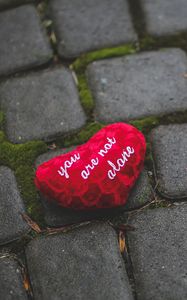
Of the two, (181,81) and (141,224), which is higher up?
(181,81)

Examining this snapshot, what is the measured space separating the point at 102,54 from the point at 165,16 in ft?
1.11

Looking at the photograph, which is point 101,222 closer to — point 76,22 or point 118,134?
point 118,134

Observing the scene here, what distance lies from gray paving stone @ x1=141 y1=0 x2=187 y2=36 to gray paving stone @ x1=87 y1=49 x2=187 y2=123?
0.12 m

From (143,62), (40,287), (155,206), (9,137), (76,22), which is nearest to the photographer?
(40,287)

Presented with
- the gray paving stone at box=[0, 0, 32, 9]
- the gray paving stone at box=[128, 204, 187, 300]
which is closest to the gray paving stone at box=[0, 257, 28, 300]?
the gray paving stone at box=[128, 204, 187, 300]

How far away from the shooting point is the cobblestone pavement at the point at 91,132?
145 cm

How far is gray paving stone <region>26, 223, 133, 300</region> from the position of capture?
1.42 metres

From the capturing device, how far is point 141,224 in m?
1.53

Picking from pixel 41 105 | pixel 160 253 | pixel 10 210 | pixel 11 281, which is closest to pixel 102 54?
pixel 41 105

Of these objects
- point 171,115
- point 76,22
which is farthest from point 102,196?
point 76,22

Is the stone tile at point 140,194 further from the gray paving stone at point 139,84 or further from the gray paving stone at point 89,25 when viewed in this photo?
the gray paving stone at point 89,25

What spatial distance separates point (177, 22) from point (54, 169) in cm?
90

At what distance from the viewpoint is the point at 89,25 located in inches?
79.9

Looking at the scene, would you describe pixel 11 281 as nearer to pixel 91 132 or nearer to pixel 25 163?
pixel 25 163
